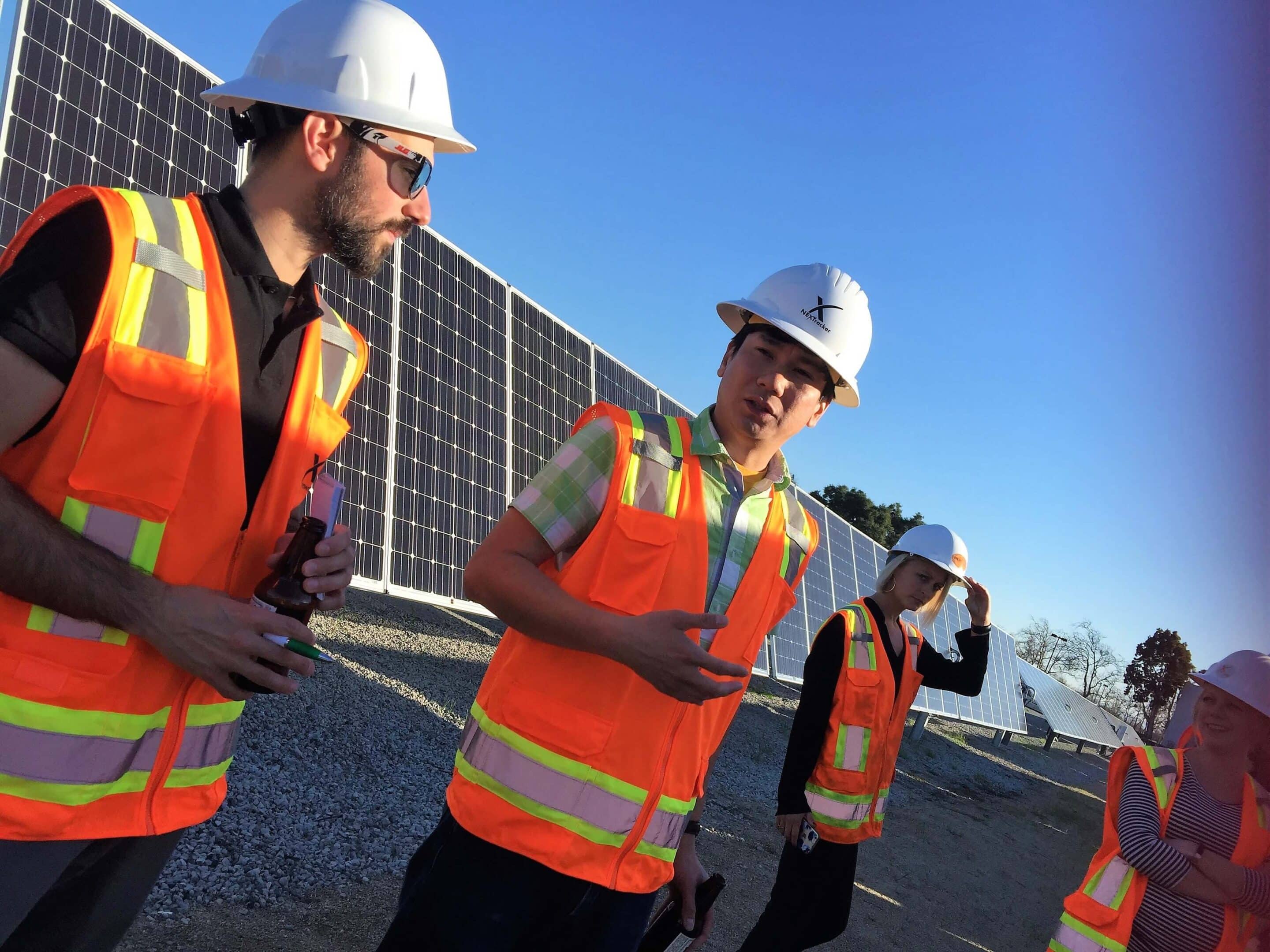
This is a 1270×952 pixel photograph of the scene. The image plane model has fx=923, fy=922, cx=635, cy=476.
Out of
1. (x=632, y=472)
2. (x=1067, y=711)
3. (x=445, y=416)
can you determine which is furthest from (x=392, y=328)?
(x=1067, y=711)

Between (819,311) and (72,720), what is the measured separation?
2.14m

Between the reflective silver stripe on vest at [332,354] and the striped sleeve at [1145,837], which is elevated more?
the reflective silver stripe on vest at [332,354]

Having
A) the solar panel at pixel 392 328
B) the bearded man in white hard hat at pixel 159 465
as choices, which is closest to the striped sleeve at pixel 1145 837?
the solar panel at pixel 392 328

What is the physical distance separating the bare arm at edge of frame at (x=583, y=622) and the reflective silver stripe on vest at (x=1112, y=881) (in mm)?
2617

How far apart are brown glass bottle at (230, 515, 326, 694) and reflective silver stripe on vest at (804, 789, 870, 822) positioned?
3.18 metres

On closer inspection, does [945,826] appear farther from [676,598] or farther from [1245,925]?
[676,598]

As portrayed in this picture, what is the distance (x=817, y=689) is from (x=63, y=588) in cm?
361

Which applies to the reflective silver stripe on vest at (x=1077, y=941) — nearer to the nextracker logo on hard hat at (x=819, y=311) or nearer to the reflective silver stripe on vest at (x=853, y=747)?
the reflective silver stripe on vest at (x=853, y=747)

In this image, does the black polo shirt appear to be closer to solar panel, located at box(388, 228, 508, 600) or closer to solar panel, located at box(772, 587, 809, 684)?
solar panel, located at box(388, 228, 508, 600)

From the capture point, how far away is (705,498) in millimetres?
2426

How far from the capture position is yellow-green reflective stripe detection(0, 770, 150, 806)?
1.56m

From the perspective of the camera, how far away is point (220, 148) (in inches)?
288

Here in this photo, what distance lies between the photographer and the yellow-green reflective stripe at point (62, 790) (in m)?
1.56

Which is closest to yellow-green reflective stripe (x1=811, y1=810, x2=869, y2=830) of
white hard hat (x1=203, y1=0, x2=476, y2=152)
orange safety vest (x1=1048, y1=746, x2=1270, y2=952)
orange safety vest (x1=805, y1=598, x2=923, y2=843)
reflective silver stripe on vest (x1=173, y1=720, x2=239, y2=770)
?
orange safety vest (x1=805, y1=598, x2=923, y2=843)
